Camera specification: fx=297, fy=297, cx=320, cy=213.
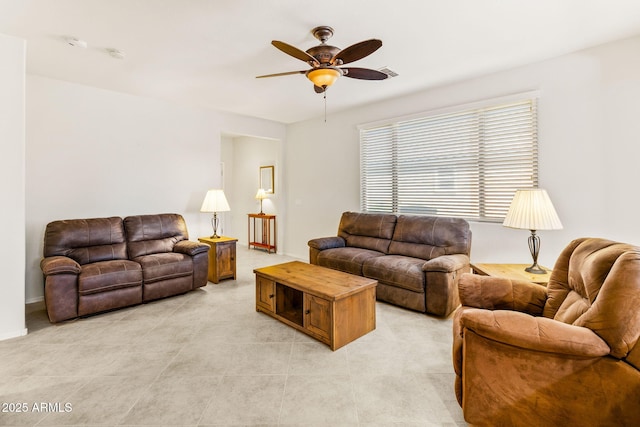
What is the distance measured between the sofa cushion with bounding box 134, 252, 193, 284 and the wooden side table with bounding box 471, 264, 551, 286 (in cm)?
335

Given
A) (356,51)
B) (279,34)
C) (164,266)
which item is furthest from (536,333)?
(164,266)

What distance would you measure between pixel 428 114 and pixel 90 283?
4500 mm

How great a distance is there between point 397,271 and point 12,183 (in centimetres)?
384

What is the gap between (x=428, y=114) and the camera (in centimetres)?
411

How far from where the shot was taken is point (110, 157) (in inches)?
164

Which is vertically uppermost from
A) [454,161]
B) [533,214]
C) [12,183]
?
[454,161]

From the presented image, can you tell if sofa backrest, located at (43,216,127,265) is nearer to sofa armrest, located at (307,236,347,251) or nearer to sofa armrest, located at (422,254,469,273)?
sofa armrest, located at (307,236,347,251)

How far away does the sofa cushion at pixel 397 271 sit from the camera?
10.5ft

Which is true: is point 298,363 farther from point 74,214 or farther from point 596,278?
point 74,214

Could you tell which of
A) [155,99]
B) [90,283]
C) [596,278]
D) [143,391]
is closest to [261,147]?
[155,99]

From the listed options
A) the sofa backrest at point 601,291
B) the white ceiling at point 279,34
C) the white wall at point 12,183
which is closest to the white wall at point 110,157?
the white ceiling at point 279,34

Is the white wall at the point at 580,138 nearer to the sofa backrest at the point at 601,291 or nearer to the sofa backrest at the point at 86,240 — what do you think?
the sofa backrest at the point at 601,291

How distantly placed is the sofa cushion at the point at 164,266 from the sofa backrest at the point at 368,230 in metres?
2.28

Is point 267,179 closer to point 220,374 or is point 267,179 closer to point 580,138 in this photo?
point 220,374
